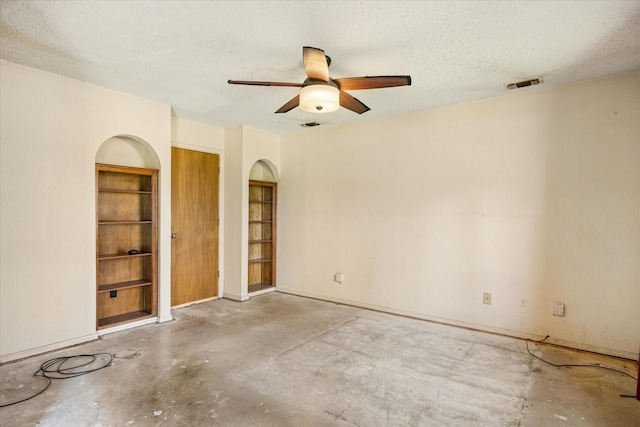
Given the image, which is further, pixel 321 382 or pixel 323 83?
pixel 321 382

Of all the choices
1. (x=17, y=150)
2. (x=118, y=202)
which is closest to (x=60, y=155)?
(x=17, y=150)

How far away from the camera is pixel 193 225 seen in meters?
4.75

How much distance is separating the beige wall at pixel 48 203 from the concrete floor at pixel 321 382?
327 mm

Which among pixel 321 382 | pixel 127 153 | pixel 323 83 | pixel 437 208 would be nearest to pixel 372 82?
pixel 323 83

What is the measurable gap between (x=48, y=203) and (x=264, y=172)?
311 cm

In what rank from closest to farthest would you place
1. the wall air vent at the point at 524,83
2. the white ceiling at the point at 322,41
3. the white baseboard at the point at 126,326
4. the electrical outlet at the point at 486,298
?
the white ceiling at the point at 322,41
the wall air vent at the point at 524,83
the white baseboard at the point at 126,326
the electrical outlet at the point at 486,298

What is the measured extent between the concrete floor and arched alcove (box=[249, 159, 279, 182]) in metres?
2.59

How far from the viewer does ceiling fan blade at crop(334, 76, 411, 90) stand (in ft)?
7.97

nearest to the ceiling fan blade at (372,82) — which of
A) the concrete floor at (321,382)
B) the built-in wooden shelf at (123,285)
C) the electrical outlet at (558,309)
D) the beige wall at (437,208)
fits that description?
the beige wall at (437,208)

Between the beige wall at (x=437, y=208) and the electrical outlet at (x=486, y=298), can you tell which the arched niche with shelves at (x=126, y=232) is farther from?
the electrical outlet at (x=486, y=298)

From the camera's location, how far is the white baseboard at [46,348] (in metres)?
2.88

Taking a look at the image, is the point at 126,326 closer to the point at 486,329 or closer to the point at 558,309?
the point at 486,329

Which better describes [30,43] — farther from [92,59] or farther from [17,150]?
[17,150]

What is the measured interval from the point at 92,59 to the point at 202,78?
877mm
